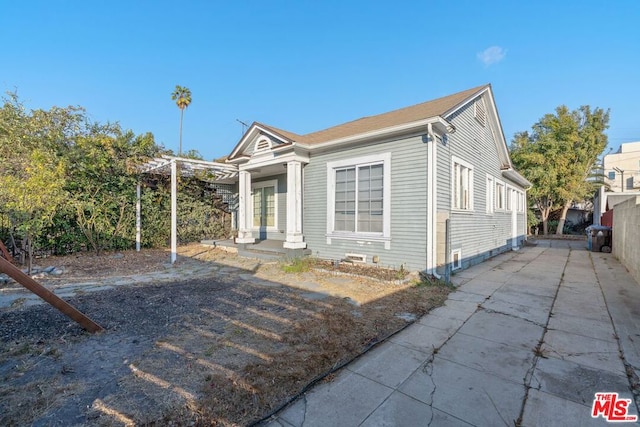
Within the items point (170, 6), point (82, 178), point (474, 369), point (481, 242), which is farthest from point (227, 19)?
point (474, 369)

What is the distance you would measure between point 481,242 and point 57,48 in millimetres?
16077

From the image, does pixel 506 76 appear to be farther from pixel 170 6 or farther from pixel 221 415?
pixel 221 415

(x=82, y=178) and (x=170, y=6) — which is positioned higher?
(x=170, y=6)

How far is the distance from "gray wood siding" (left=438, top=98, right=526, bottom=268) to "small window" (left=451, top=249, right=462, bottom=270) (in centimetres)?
14

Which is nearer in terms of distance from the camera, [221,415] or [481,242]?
[221,415]

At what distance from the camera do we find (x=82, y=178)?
29.7ft

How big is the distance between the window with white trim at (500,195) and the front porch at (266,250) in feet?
27.9

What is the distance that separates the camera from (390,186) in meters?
7.00

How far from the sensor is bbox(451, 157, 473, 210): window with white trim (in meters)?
7.70

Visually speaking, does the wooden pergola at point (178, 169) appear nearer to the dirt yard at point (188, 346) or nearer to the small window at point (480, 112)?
the dirt yard at point (188, 346)

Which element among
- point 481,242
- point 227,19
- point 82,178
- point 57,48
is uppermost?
point 227,19

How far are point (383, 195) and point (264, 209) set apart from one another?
18.6ft

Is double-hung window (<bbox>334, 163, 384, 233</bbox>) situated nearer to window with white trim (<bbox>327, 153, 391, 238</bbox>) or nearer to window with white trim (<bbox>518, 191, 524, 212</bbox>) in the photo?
window with white trim (<bbox>327, 153, 391, 238</bbox>)

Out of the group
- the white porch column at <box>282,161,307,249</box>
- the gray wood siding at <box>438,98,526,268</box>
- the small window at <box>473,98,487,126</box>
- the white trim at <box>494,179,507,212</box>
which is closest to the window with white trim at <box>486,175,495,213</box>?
the gray wood siding at <box>438,98,526,268</box>
